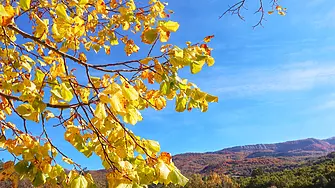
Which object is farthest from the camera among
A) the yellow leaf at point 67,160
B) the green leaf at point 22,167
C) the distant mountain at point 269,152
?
the distant mountain at point 269,152

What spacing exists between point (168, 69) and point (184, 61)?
4.6 inches

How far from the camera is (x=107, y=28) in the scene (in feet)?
10.3

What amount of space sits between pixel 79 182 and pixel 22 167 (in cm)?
33

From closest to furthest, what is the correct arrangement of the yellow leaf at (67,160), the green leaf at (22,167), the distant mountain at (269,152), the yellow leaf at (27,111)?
the yellow leaf at (27,111) → the green leaf at (22,167) → the yellow leaf at (67,160) → the distant mountain at (269,152)

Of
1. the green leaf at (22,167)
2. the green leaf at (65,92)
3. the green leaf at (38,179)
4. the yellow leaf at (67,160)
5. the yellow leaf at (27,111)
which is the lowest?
the green leaf at (38,179)

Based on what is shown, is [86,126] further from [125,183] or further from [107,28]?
[107,28]

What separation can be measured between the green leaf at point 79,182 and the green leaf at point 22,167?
0.29 m

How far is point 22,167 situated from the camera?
5.61ft

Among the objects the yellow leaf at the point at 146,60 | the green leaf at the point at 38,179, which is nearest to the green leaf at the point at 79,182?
the green leaf at the point at 38,179

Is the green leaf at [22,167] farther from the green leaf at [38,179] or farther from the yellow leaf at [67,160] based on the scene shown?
the yellow leaf at [67,160]

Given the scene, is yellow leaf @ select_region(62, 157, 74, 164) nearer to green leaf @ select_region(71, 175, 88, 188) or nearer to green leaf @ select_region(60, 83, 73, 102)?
green leaf @ select_region(71, 175, 88, 188)

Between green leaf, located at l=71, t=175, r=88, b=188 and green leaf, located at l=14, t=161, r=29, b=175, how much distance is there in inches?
11.3

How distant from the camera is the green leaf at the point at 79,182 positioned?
1599 millimetres

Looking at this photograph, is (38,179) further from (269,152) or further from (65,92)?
(269,152)
